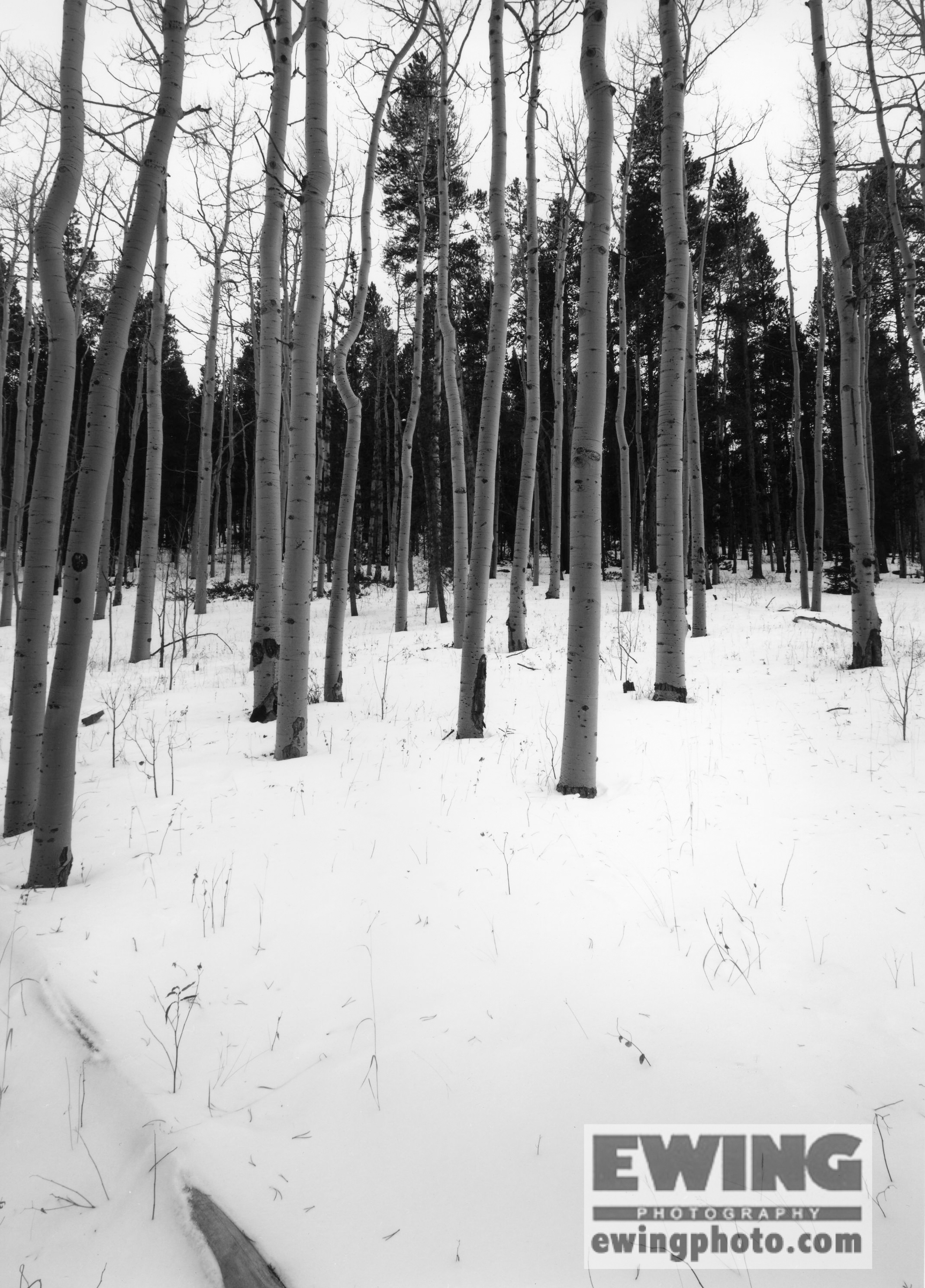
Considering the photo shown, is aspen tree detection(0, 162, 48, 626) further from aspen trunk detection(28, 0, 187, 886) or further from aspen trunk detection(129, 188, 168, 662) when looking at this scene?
aspen trunk detection(28, 0, 187, 886)

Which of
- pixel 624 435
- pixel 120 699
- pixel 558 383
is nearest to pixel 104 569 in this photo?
pixel 120 699

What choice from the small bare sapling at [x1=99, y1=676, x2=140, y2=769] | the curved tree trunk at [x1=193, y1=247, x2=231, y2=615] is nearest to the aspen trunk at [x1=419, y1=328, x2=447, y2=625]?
the curved tree trunk at [x1=193, y1=247, x2=231, y2=615]

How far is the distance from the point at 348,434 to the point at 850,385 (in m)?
6.60

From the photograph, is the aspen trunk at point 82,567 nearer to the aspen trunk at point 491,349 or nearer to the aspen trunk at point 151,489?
the aspen trunk at point 491,349

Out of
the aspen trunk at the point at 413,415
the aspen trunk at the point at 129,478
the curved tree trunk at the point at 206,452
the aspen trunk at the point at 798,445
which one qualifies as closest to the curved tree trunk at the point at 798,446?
the aspen trunk at the point at 798,445

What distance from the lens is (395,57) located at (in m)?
7.95

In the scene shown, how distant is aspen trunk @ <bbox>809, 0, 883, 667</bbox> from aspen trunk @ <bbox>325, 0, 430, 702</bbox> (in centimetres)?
512

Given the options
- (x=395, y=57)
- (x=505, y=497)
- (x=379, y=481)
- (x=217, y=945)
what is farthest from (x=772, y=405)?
(x=217, y=945)

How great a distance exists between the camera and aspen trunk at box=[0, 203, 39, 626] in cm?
1338

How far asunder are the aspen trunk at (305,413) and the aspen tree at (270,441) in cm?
123

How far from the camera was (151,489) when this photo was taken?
11.7 metres

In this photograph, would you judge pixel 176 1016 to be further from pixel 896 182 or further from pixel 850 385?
pixel 896 182

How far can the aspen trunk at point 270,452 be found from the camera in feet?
21.4

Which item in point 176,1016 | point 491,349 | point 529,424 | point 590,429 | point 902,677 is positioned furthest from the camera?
point 529,424
